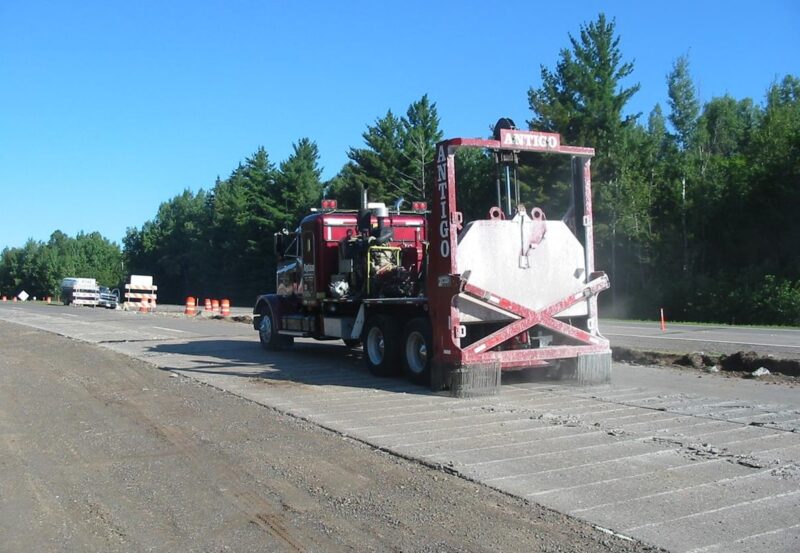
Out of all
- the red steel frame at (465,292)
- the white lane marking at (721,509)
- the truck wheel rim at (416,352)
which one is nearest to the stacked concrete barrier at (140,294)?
the truck wheel rim at (416,352)

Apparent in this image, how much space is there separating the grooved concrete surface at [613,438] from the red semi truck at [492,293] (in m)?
0.46

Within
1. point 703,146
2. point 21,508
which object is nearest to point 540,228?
point 21,508

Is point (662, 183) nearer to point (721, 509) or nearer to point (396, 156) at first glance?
point (396, 156)

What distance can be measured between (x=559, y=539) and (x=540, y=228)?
683cm

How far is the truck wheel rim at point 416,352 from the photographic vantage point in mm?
11461

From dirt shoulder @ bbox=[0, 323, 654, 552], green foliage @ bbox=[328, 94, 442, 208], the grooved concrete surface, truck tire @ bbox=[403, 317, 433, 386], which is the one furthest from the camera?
green foliage @ bbox=[328, 94, 442, 208]

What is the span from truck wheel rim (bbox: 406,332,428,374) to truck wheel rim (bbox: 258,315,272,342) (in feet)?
20.3

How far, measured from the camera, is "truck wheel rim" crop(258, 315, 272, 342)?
17.1m

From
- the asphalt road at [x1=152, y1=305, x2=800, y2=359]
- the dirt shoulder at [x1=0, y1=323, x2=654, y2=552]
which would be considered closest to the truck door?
the dirt shoulder at [x1=0, y1=323, x2=654, y2=552]

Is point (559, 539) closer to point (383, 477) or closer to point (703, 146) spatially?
point (383, 477)

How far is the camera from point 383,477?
6320 mm

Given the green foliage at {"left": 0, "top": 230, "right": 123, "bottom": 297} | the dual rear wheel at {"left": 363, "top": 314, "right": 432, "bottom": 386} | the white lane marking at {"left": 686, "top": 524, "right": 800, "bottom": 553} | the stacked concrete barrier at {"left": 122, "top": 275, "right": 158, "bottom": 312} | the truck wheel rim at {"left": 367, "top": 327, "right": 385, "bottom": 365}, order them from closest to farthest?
the white lane marking at {"left": 686, "top": 524, "right": 800, "bottom": 553} → the dual rear wheel at {"left": 363, "top": 314, "right": 432, "bottom": 386} → the truck wheel rim at {"left": 367, "top": 327, "right": 385, "bottom": 365} → the stacked concrete barrier at {"left": 122, "top": 275, "right": 158, "bottom": 312} → the green foliage at {"left": 0, "top": 230, "right": 123, "bottom": 297}

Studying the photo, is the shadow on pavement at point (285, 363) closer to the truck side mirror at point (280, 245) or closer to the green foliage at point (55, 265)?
the truck side mirror at point (280, 245)

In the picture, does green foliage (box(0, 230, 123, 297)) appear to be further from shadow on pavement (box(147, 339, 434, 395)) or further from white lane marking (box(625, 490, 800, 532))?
white lane marking (box(625, 490, 800, 532))
